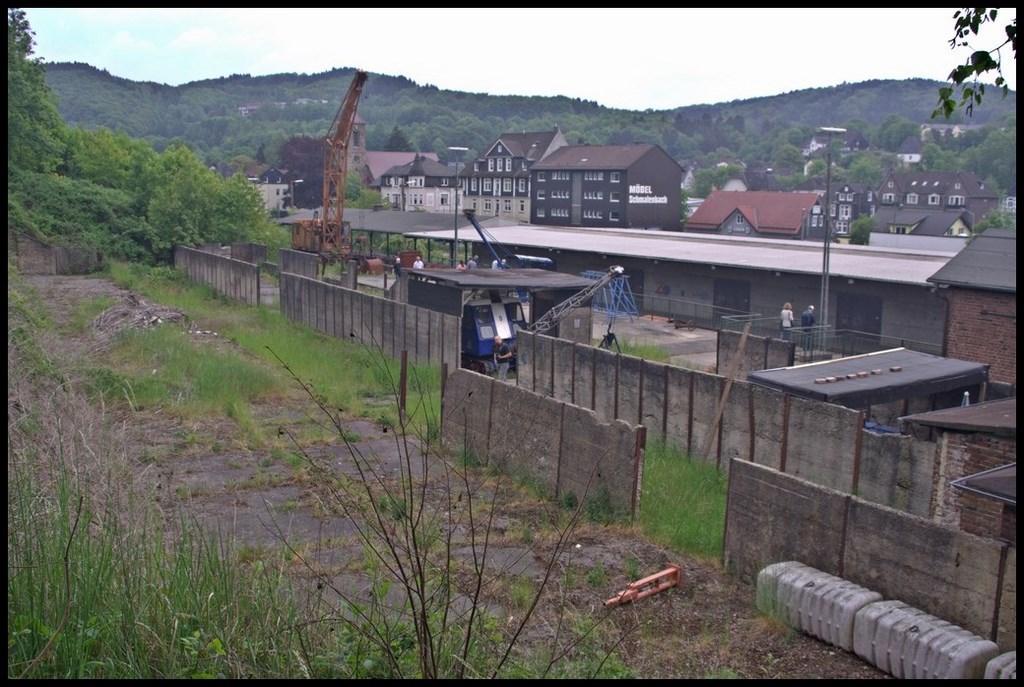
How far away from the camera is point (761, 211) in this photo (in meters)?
84.0

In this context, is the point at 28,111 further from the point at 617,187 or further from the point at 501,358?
the point at 617,187

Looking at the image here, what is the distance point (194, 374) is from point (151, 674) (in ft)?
60.0

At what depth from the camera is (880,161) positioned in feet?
581

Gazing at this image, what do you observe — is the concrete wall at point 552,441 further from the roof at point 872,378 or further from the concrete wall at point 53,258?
the concrete wall at point 53,258

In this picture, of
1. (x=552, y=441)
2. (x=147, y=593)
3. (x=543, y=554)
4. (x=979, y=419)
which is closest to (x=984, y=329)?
(x=979, y=419)

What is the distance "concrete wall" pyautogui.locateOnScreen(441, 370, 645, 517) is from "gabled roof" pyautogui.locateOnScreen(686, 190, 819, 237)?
222 ft

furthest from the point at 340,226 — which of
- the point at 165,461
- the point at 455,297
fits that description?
the point at 165,461

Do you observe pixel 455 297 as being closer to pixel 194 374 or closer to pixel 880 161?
pixel 194 374

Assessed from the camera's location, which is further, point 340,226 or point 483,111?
point 483,111

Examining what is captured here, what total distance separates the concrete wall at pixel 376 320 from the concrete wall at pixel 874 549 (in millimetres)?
10073

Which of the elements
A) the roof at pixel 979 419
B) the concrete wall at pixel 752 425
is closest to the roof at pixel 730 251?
the concrete wall at pixel 752 425

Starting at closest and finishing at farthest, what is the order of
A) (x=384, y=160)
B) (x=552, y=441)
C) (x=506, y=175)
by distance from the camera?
1. (x=552, y=441)
2. (x=506, y=175)
3. (x=384, y=160)

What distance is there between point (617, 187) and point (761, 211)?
1749 centimetres

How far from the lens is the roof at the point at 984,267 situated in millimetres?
22938
